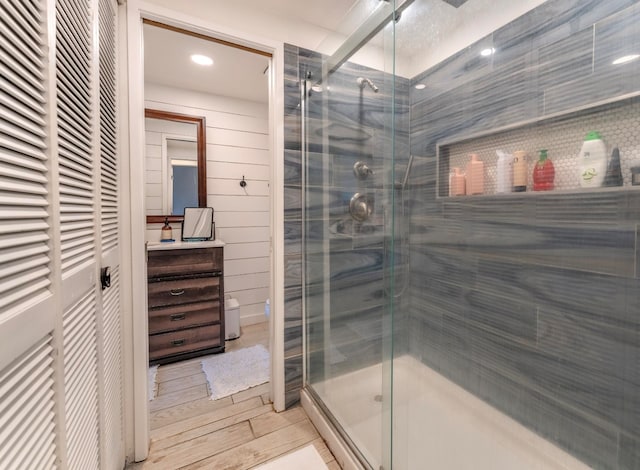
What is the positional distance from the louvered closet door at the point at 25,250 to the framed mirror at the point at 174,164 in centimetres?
213

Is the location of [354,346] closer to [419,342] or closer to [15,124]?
[419,342]

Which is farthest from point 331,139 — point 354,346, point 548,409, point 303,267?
point 548,409

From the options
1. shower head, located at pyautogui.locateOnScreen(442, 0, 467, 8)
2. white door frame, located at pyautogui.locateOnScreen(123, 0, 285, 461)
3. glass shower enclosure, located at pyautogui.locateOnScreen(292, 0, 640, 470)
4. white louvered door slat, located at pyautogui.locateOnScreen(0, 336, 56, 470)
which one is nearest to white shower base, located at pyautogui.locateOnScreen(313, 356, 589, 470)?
glass shower enclosure, located at pyautogui.locateOnScreen(292, 0, 640, 470)

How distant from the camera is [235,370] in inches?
83.8

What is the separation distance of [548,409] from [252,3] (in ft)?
8.01

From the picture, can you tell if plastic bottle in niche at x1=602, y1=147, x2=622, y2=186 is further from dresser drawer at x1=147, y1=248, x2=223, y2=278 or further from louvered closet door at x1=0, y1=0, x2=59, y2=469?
dresser drawer at x1=147, y1=248, x2=223, y2=278

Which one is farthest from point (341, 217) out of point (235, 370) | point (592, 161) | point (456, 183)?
point (235, 370)

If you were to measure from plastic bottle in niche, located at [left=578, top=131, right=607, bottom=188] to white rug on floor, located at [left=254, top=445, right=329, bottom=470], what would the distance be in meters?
1.65

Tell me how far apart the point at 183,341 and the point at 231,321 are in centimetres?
45

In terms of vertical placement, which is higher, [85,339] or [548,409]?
[85,339]

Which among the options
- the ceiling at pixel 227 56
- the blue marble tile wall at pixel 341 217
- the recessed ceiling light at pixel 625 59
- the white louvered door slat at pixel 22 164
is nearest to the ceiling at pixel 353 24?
the ceiling at pixel 227 56

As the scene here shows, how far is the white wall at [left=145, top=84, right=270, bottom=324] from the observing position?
9.07 ft

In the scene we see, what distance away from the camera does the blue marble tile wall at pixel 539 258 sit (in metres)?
1.06

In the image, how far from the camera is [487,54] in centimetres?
148
